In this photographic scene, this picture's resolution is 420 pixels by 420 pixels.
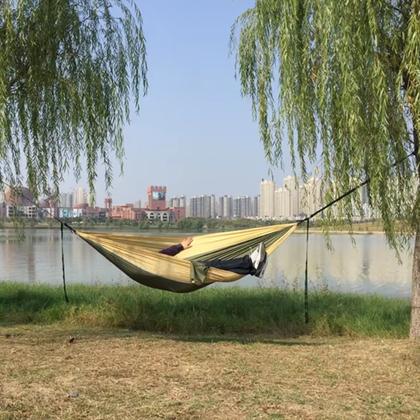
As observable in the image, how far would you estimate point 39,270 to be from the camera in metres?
11.1

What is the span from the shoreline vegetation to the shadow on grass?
2.43 feet

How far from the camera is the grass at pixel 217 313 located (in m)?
4.63

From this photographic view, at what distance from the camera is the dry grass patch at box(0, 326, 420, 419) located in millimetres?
2152

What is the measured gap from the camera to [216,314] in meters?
5.00

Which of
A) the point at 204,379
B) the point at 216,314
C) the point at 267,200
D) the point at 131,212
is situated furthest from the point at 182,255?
the point at 131,212

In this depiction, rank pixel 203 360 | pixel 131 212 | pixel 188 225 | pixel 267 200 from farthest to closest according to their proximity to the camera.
Answer: pixel 188 225 → pixel 131 212 → pixel 267 200 → pixel 203 360

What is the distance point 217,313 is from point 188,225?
5.87 meters

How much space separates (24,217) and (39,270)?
726cm

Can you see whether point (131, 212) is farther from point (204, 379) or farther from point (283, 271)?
point (204, 379)

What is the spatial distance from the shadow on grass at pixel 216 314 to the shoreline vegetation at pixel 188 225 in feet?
2.43

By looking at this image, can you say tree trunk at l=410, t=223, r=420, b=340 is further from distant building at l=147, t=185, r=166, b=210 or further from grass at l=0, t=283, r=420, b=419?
distant building at l=147, t=185, r=166, b=210

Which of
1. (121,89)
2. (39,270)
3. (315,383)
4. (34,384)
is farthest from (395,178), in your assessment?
(39,270)

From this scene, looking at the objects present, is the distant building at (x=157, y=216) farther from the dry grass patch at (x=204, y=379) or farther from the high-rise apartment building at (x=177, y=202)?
the dry grass patch at (x=204, y=379)

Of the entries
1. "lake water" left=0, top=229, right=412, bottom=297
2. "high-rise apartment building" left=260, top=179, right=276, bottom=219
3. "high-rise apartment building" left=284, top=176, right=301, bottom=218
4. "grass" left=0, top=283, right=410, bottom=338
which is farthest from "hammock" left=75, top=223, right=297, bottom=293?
"lake water" left=0, top=229, right=412, bottom=297
